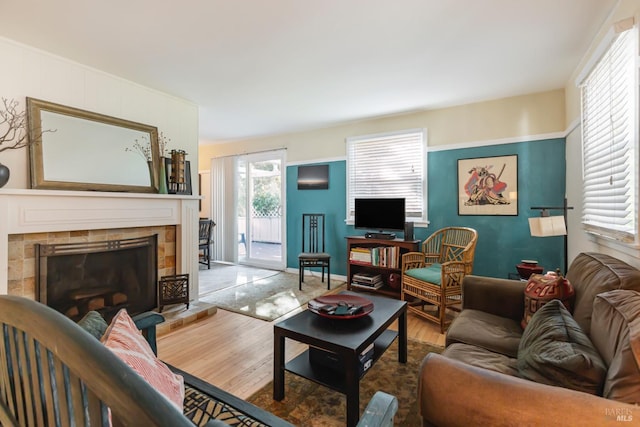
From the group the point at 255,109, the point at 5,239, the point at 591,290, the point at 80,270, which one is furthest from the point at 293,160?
the point at 591,290

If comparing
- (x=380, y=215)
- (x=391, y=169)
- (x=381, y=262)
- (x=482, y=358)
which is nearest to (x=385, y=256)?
(x=381, y=262)

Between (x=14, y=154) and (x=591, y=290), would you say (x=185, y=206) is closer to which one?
(x=14, y=154)

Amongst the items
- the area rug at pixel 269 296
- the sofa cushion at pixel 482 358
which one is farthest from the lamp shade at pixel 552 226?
the area rug at pixel 269 296

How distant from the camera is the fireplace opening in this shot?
2439 mm

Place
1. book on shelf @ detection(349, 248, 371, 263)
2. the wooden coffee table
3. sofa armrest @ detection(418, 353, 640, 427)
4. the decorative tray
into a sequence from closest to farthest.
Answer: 1. sofa armrest @ detection(418, 353, 640, 427)
2. the wooden coffee table
3. the decorative tray
4. book on shelf @ detection(349, 248, 371, 263)

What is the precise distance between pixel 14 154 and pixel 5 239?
0.68 metres

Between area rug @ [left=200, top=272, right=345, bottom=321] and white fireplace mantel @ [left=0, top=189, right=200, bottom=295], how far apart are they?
0.48 meters

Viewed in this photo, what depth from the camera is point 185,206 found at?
337cm

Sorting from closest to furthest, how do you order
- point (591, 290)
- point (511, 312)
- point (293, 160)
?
point (591, 290)
point (511, 312)
point (293, 160)

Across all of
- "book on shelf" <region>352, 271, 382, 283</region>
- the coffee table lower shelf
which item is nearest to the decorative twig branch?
the coffee table lower shelf

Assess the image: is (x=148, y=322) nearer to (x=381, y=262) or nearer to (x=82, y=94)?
(x=82, y=94)

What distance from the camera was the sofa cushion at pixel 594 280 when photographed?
1.36 metres

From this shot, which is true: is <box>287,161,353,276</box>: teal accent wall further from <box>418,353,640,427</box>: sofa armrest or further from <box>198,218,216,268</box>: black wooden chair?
<box>418,353,640,427</box>: sofa armrest

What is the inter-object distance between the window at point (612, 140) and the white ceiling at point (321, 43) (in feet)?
1.23
